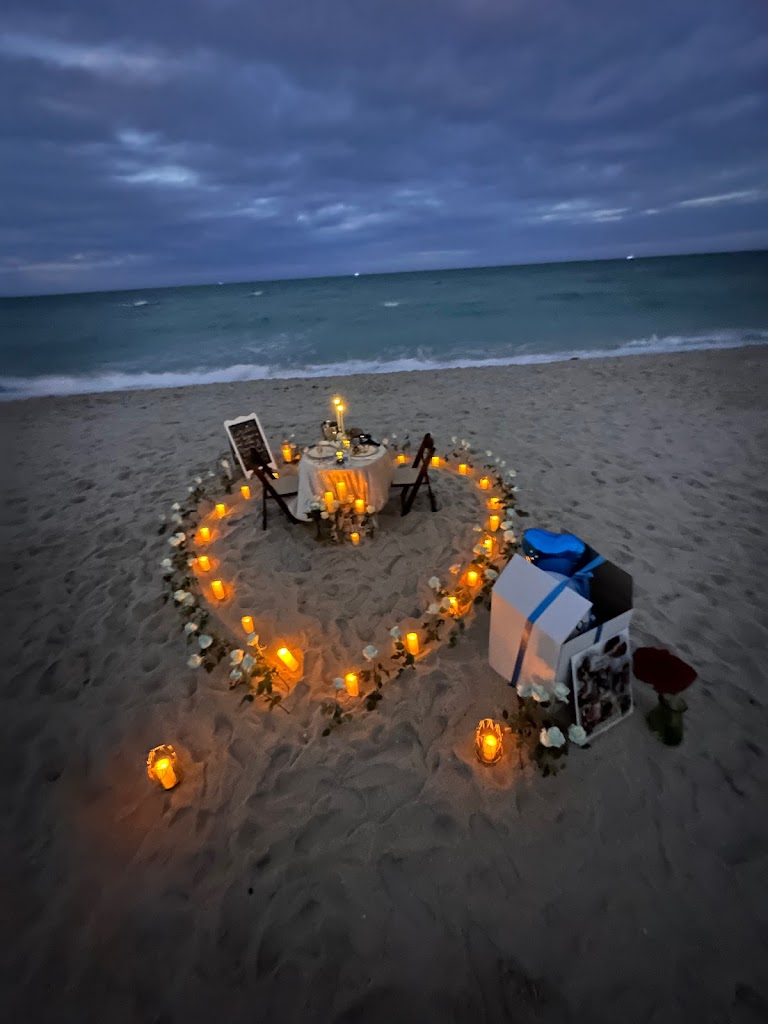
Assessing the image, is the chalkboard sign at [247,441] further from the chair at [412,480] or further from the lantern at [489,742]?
the lantern at [489,742]

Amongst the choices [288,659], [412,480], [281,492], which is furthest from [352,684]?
[281,492]

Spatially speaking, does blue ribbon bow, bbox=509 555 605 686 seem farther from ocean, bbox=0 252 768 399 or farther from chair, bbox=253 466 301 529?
ocean, bbox=0 252 768 399

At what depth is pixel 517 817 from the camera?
2.82 meters

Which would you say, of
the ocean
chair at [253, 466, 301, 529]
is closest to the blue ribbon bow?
chair at [253, 466, 301, 529]

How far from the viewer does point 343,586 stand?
15.4ft

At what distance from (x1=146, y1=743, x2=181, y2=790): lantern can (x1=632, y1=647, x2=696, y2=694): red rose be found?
9.94ft

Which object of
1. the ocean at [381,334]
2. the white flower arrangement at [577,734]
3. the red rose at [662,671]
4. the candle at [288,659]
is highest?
the red rose at [662,671]

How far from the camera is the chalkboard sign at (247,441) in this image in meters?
6.73

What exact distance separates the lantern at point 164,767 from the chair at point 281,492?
2.85 metres

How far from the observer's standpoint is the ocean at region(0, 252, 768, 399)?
18.1 m

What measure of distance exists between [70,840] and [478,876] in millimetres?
2483

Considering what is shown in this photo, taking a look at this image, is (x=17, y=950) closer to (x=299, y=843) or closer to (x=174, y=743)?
(x=174, y=743)

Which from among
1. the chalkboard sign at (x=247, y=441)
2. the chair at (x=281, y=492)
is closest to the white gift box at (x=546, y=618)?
the chair at (x=281, y=492)

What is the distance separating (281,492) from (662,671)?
171 inches
